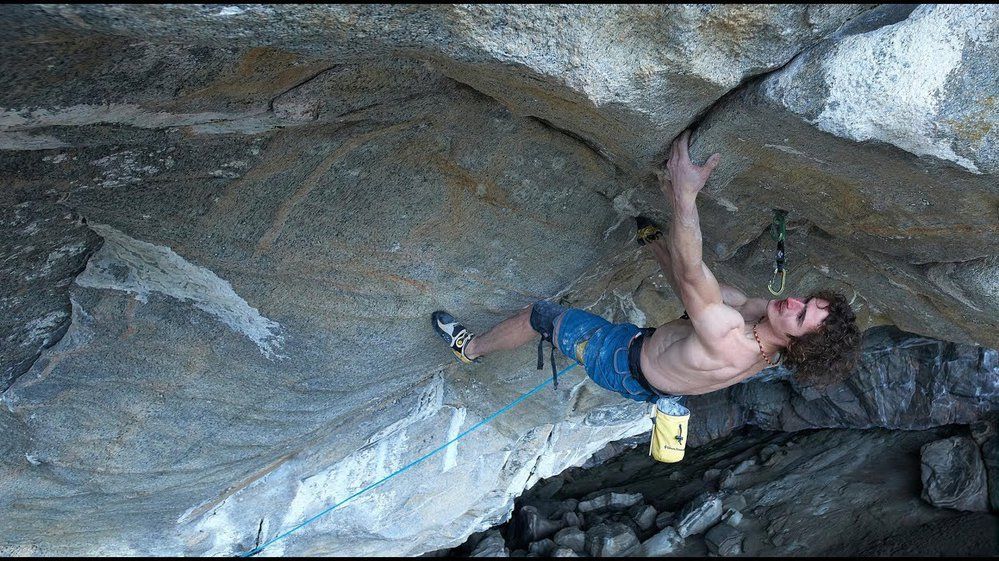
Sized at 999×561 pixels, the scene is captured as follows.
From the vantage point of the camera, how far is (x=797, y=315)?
2654 mm

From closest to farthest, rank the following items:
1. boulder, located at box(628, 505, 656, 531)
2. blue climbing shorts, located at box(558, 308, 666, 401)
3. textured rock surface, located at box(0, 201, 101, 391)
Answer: textured rock surface, located at box(0, 201, 101, 391)
blue climbing shorts, located at box(558, 308, 666, 401)
boulder, located at box(628, 505, 656, 531)

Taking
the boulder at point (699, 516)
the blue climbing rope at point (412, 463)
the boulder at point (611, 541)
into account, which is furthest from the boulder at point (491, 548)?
the blue climbing rope at point (412, 463)

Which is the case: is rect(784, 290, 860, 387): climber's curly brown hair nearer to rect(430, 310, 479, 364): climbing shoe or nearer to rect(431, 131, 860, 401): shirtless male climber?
rect(431, 131, 860, 401): shirtless male climber

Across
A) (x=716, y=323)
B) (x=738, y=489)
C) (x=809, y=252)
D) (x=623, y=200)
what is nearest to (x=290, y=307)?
(x=623, y=200)

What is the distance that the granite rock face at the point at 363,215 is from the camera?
1891 mm

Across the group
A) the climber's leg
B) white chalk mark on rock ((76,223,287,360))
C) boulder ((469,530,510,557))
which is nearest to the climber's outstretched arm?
the climber's leg

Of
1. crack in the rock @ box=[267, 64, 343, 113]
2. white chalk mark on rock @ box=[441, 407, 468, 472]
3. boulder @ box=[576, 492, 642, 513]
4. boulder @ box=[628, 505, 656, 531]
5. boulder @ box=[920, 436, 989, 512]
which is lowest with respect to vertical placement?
boulder @ box=[576, 492, 642, 513]

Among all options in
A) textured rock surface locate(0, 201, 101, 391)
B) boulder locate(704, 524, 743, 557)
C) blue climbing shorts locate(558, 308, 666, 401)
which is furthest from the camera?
boulder locate(704, 524, 743, 557)

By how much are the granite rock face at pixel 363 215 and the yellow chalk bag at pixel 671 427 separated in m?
0.89

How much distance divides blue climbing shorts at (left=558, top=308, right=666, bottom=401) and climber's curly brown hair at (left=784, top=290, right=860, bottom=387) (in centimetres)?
66

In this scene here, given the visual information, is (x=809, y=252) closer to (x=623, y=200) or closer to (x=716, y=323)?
(x=623, y=200)

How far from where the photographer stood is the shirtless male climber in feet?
8.25

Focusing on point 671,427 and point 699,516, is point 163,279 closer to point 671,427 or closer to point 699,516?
point 671,427

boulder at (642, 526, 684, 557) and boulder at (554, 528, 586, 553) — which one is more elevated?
boulder at (642, 526, 684, 557)
